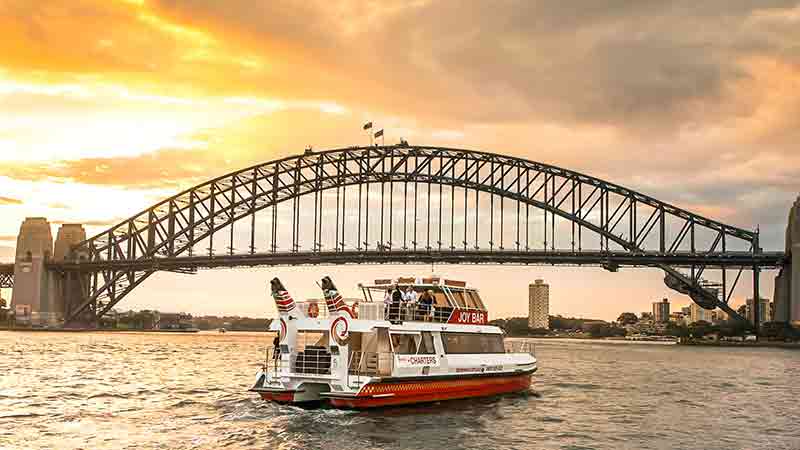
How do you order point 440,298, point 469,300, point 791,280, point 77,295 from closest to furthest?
point 440,298 < point 469,300 < point 791,280 < point 77,295

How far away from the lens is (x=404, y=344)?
32.2m

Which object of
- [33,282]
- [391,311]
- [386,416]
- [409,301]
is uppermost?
[33,282]

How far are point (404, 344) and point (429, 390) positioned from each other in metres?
1.83

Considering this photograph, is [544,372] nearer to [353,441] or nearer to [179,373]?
[179,373]

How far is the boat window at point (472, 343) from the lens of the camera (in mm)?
34406

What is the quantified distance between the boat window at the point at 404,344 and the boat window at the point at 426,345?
265 mm

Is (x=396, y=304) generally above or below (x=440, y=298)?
below

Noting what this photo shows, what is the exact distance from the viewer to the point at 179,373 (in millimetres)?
48688

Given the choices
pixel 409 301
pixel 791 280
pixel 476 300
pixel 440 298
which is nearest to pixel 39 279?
pixel 791 280

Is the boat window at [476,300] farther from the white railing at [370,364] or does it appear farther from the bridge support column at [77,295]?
the bridge support column at [77,295]

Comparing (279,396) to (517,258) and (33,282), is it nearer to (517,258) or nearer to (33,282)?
(517,258)

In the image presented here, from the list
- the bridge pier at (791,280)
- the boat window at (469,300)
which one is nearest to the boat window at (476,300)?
the boat window at (469,300)

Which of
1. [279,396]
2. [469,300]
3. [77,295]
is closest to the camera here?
[279,396]

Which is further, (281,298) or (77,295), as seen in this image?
(77,295)
